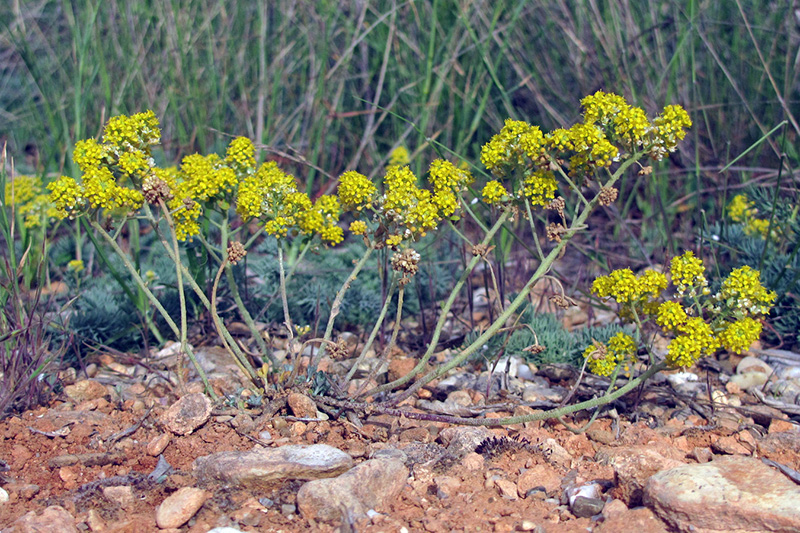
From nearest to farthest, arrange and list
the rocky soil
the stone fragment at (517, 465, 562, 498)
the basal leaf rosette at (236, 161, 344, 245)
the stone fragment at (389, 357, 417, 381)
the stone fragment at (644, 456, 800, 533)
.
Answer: the stone fragment at (644, 456, 800, 533) → the rocky soil → the stone fragment at (517, 465, 562, 498) → the basal leaf rosette at (236, 161, 344, 245) → the stone fragment at (389, 357, 417, 381)

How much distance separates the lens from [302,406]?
2.60m

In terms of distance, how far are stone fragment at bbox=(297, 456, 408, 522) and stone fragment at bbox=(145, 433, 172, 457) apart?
62cm

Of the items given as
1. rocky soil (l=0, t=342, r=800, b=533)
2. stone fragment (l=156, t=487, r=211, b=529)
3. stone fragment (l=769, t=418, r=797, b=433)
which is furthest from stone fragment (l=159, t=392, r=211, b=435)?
stone fragment (l=769, t=418, r=797, b=433)

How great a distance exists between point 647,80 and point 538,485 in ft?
11.4

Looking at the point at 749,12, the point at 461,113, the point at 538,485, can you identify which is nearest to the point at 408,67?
the point at 461,113

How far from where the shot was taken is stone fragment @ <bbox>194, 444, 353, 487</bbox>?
2.21 metres

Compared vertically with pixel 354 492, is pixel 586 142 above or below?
above

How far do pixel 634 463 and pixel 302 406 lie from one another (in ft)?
3.74

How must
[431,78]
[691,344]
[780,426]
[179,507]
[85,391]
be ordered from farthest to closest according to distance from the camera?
[431,78], [85,391], [780,426], [691,344], [179,507]

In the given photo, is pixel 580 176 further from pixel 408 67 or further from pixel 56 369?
pixel 408 67

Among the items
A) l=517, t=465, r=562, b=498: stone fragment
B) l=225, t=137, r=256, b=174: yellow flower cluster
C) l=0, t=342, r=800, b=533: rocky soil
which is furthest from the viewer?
l=225, t=137, r=256, b=174: yellow flower cluster

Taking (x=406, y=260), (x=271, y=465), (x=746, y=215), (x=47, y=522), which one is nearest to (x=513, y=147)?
(x=406, y=260)

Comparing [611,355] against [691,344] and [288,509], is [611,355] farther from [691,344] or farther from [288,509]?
[288,509]

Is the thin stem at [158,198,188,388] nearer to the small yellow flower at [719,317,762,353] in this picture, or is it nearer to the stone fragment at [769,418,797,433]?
the small yellow flower at [719,317,762,353]
